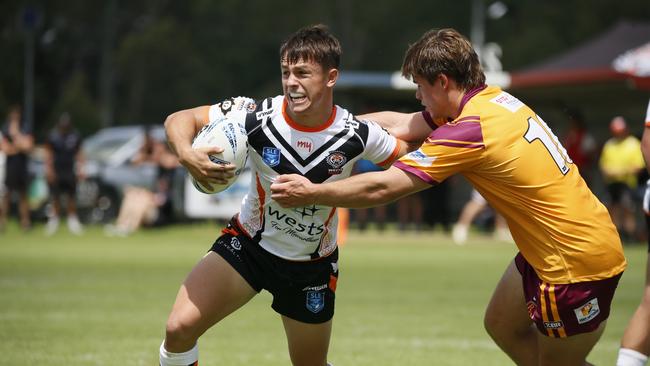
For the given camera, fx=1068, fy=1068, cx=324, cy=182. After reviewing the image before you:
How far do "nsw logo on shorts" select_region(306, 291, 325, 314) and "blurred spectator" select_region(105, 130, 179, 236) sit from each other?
17906 mm

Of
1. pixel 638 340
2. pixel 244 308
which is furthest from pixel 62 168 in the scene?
pixel 638 340

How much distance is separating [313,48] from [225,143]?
28.9 inches

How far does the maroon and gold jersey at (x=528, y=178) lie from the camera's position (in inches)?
213

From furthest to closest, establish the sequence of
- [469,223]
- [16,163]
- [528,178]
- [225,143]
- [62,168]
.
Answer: [62,168], [16,163], [469,223], [225,143], [528,178]

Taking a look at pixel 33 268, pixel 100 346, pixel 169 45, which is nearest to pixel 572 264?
pixel 100 346

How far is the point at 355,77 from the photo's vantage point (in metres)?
26.7

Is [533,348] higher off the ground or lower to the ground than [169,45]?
higher

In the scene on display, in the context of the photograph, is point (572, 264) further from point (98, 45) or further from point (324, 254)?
point (98, 45)

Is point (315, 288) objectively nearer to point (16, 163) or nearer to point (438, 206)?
point (16, 163)

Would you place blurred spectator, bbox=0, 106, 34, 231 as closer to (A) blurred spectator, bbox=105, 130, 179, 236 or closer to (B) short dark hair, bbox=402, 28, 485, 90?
(A) blurred spectator, bbox=105, 130, 179, 236

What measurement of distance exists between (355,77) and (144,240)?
7518 mm

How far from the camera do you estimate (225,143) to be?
5855 millimetres

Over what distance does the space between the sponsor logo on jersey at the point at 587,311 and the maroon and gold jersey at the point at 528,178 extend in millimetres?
129

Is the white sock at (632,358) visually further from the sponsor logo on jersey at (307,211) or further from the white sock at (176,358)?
the white sock at (176,358)
